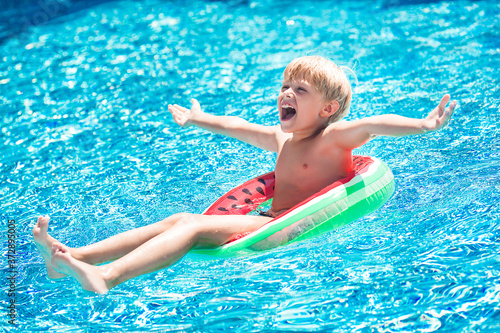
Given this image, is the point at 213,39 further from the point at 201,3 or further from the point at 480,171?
the point at 480,171

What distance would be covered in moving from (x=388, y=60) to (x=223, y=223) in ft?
12.1

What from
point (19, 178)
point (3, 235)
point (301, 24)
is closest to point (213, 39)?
point (301, 24)

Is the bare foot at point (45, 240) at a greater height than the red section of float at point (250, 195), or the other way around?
the bare foot at point (45, 240)

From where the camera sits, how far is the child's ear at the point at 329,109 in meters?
3.89

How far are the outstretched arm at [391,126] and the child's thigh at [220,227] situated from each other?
0.66 m

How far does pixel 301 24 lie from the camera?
789 cm

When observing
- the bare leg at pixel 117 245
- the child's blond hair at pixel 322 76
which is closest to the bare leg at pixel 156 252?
the bare leg at pixel 117 245

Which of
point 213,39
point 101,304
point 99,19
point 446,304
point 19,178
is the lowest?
point 446,304

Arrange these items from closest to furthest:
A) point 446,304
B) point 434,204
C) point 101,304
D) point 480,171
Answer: point 446,304, point 101,304, point 434,204, point 480,171

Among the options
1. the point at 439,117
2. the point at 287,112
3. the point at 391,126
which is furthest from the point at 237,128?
the point at 439,117

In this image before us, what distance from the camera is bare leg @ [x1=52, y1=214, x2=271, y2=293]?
3070 mm

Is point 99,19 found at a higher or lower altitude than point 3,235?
higher

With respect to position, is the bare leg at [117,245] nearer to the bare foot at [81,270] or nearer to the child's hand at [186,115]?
the bare foot at [81,270]

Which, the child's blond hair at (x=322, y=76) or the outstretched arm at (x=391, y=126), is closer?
the outstretched arm at (x=391, y=126)
